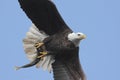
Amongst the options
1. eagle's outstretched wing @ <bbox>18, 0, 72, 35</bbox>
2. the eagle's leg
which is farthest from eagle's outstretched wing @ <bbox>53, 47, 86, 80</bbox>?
eagle's outstretched wing @ <bbox>18, 0, 72, 35</bbox>

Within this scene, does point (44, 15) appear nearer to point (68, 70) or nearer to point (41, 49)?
point (41, 49)

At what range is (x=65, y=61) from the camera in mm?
21812

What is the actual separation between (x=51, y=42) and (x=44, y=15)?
0.69 m

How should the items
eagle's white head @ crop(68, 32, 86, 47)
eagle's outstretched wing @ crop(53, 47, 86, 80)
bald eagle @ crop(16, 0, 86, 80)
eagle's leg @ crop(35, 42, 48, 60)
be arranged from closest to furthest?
1. eagle's white head @ crop(68, 32, 86, 47)
2. bald eagle @ crop(16, 0, 86, 80)
3. eagle's leg @ crop(35, 42, 48, 60)
4. eagle's outstretched wing @ crop(53, 47, 86, 80)

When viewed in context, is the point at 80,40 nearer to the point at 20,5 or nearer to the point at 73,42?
the point at 73,42

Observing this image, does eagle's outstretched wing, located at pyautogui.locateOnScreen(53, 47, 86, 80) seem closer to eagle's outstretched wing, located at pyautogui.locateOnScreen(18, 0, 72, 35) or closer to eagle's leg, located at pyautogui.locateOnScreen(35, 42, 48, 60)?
eagle's leg, located at pyautogui.locateOnScreen(35, 42, 48, 60)

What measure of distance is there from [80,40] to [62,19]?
2.23 feet

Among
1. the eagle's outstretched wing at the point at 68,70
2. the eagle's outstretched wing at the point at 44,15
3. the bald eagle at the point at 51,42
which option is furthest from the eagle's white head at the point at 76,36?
the eagle's outstretched wing at the point at 68,70

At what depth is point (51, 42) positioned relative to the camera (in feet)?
68.9

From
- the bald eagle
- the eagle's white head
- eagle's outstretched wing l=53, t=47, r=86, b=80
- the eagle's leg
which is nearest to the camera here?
the eagle's white head

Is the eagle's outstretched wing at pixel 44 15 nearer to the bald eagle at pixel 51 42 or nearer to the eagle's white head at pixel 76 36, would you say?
the bald eagle at pixel 51 42

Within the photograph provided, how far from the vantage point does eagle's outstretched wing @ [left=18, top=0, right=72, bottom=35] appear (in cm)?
2089

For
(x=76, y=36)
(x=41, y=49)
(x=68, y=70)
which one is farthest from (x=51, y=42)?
(x=68, y=70)

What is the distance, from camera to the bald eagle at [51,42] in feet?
68.5
